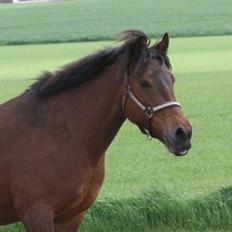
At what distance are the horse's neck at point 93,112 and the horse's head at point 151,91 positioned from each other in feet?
0.51

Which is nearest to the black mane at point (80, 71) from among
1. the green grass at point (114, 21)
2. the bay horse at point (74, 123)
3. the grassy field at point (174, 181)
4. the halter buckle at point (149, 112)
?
the bay horse at point (74, 123)

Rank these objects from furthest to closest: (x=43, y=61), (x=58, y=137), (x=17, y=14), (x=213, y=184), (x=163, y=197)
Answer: (x=17, y=14) → (x=43, y=61) → (x=213, y=184) → (x=163, y=197) → (x=58, y=137)

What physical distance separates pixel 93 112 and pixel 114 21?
158 ft

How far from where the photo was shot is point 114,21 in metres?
52.7

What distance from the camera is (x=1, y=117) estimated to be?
5000 millimetres

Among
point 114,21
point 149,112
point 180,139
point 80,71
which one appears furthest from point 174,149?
point 114,21

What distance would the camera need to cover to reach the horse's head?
4.56m

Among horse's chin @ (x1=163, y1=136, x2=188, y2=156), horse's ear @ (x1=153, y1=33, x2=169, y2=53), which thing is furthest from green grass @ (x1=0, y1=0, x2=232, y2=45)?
horse's chin @ (x1=163, y1=136, x2=188, y2=156)

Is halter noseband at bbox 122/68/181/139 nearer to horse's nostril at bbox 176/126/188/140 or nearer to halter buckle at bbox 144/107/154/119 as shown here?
halter buckle at bbox 144/107/154/119

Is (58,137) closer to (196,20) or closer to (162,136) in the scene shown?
(162,136)

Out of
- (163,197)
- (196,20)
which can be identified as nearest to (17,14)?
(196,20)

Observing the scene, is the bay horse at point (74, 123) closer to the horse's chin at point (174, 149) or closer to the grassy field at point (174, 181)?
the horse's chin at point (174, 149)

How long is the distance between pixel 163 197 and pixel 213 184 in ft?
3.91

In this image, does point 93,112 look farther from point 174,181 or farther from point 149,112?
point 174,181
